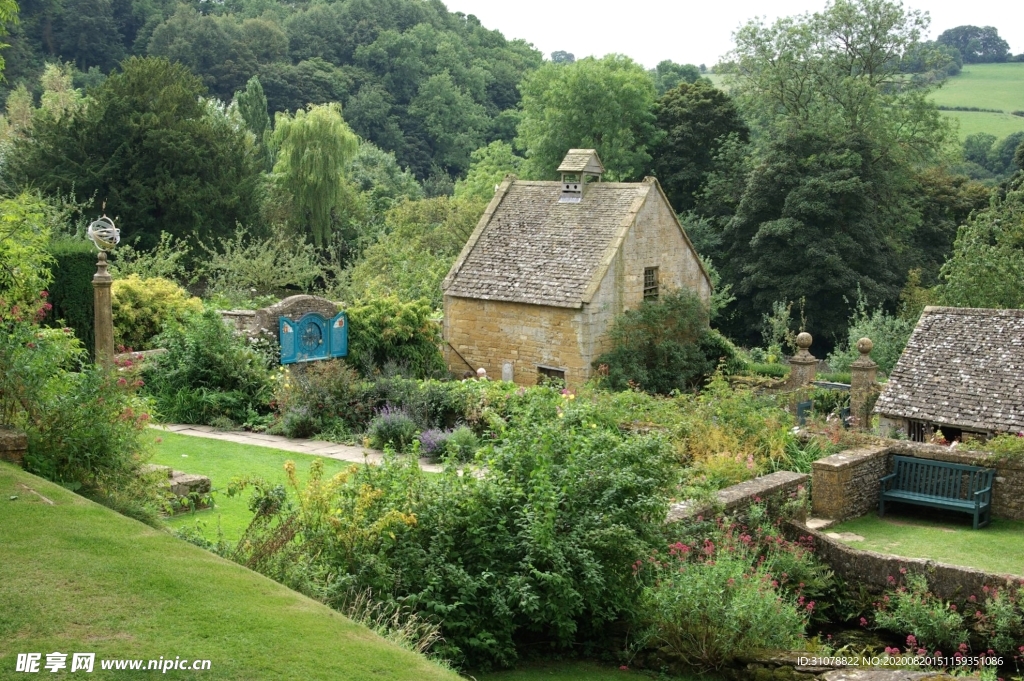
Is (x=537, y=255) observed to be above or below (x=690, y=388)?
above

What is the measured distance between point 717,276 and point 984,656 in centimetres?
3031

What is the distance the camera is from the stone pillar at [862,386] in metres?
20.5

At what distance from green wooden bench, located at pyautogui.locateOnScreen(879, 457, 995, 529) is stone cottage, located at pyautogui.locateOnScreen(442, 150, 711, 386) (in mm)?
10453

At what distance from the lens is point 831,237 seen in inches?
1508

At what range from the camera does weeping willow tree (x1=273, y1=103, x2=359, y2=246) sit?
135 ft

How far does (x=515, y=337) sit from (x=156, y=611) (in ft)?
64.2

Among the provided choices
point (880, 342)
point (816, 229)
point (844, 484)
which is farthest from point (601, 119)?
point (844, 484)

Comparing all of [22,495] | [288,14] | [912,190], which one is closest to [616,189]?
[22,495]

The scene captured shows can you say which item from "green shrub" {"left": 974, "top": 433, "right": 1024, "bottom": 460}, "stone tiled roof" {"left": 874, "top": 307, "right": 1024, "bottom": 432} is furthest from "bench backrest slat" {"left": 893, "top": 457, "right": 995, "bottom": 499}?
"stone tiled roof" {"left": 874, "top": 307, "right": 1024, "bottom": 432}

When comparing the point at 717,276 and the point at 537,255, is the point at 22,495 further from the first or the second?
the point at 717,276

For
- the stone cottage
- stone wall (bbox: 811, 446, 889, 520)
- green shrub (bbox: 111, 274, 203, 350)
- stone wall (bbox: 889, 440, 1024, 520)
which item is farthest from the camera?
the stone cottage

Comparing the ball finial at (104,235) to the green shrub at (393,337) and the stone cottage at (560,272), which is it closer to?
the green shrub at (393,337)

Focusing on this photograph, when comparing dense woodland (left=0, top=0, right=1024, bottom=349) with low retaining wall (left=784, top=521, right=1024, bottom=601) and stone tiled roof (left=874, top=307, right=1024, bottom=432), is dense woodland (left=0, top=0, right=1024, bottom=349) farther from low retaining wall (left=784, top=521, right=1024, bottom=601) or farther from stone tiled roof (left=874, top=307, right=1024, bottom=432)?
low retaining wall (left=784, top=521, right=1024, bottom=601)

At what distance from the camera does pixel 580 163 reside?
2595 centimetres
